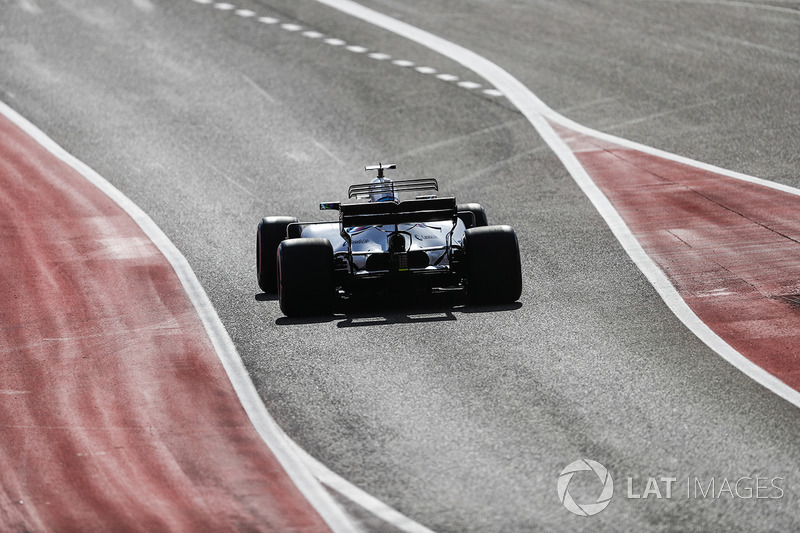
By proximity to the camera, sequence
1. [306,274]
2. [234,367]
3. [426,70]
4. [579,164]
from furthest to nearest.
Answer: [426,70] < [579,164] < [306,274] < [234,367]

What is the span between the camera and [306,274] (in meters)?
15.8

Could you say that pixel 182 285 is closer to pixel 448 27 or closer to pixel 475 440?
pixel 475 440

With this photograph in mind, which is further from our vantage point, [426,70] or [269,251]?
[426,70]

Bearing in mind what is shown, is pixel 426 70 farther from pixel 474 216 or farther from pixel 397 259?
pixel 397 259

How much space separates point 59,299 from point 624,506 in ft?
35.4

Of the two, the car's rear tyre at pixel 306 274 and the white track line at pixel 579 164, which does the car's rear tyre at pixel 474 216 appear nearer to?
the white track line at pixel 579 164

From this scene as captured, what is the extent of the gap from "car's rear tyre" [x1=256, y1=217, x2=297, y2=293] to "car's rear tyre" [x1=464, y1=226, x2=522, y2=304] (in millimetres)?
3330

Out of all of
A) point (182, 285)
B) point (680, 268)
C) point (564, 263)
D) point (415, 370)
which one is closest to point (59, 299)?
point (182, 285)

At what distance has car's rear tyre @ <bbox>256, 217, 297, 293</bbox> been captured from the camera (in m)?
17.7

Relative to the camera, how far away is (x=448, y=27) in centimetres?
3569

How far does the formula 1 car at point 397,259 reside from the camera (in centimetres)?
1576

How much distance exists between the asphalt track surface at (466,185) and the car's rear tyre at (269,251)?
1.23ft

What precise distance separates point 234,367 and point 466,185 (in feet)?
36.2

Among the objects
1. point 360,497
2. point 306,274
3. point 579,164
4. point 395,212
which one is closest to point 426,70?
point 579,164
